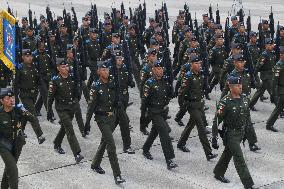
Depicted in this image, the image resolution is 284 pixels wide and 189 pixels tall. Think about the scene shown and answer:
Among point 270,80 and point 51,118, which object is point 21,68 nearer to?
point 51,118

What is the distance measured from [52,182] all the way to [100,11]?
26.9 meters

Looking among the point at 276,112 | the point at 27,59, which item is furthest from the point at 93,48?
the point at 276,112

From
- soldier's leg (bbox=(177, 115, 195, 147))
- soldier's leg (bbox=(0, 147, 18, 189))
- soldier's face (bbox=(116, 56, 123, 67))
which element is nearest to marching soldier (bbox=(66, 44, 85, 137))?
soldier's face (bbox=(116, 56, 123, 67))

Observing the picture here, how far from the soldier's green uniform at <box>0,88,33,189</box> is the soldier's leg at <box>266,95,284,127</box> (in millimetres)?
6015

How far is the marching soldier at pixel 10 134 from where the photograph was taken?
27.0 feet

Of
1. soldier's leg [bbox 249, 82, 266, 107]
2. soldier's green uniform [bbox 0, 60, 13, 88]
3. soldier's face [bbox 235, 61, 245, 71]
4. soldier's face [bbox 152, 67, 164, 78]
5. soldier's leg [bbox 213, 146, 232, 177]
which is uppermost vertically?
soldier's face [bbox 152, 67, 164, 78]

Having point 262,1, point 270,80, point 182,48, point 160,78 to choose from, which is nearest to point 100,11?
point 262,1

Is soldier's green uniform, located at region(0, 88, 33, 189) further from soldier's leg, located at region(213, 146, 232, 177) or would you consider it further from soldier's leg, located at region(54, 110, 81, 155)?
soldier's leg, located at region(213, 146, 232, 177)

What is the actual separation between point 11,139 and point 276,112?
20.4 feet

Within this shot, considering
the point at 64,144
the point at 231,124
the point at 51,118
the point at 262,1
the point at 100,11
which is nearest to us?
the point at 231,124

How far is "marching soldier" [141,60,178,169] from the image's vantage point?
10203 millimetres

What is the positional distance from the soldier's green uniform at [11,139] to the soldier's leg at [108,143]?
5.55ft

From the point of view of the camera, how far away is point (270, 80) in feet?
44.3

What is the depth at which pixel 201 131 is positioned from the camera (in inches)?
416
